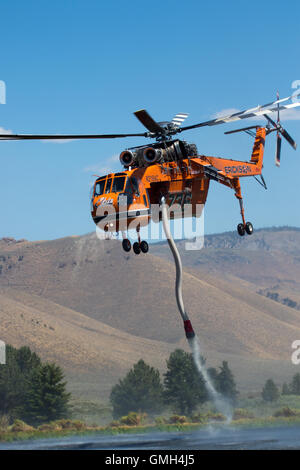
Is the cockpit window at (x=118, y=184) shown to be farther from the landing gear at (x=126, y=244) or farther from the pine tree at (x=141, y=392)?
the pine tree at (x=141, y=392)

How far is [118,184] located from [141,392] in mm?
135394

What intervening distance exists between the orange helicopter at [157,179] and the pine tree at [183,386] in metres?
119

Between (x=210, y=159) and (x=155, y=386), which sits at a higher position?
(x=210, y=159)

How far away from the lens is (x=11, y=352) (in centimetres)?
17612

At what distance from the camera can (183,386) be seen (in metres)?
165

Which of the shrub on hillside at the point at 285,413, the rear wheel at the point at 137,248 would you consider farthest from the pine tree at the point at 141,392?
the rear wheel at the point at 137,248

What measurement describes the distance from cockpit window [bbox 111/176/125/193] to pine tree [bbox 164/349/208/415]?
123m

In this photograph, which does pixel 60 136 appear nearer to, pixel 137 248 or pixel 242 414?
pixel 137 248

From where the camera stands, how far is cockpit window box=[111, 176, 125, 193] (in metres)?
45.0

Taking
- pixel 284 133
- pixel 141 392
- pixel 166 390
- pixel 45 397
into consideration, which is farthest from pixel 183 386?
pixel 284 133

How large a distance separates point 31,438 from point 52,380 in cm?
1238
